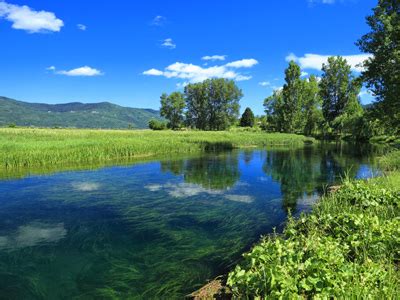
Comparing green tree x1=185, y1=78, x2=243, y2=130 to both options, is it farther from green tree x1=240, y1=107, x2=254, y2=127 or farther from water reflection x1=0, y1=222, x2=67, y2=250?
water reflection x1=0, y1=222, x2=67, y2=250

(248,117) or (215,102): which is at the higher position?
(215,102)

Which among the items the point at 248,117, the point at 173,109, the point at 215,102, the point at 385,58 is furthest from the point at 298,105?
the point at 385,58

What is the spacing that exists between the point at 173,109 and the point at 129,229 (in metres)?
90.7

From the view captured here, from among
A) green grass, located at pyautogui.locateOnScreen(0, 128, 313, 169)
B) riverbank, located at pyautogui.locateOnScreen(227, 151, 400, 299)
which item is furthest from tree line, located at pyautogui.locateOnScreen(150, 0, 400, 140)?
green grass, located at pyautogui.locateOnScreen(0, 128, 313, 169)

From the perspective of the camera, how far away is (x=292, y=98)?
2611 inches

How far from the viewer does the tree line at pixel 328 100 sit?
19547mm

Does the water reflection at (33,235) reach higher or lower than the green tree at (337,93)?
lower

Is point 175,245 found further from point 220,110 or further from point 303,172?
point 220,110

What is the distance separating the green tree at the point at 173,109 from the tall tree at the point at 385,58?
79249mm

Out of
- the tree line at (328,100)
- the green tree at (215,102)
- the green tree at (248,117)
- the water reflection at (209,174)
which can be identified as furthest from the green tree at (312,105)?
the water reflection at (209,174)

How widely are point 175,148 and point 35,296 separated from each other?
103ft

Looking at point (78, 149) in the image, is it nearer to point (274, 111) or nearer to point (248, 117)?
point (274, 111)

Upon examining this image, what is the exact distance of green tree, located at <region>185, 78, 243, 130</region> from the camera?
3452 inches

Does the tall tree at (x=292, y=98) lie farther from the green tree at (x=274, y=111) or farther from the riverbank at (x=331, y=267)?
the riverbank at (x=331, y=267)
